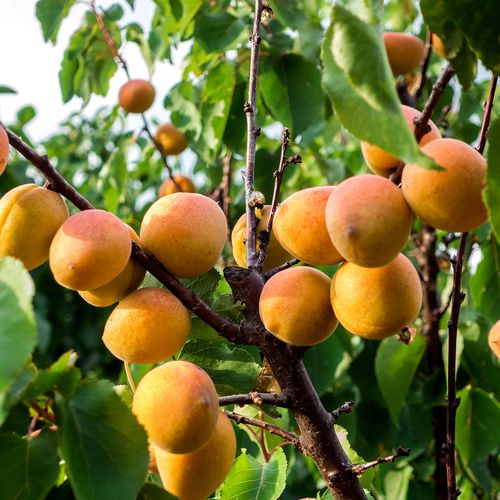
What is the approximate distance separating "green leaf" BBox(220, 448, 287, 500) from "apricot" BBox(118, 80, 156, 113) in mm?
2077

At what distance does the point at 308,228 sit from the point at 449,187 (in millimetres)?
195

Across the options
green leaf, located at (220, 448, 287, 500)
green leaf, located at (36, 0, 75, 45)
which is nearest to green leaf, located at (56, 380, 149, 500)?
green leaf, located at (220, 448, 287, 500)

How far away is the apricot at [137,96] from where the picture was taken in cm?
285

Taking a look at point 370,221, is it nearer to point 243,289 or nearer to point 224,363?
point 243,289

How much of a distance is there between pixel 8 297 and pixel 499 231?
471 millimetres

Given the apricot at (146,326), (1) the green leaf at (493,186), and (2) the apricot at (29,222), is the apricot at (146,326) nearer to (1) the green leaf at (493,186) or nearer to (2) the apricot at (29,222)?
(2) the apricot at (29,222)

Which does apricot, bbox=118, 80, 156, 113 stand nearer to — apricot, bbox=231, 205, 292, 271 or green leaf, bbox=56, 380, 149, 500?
apricot, bbox=231, 205, 292, 271

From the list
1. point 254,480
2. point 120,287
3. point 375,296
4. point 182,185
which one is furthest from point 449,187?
point 182,185

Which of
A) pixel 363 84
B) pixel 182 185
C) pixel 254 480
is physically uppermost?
pixel 363 84

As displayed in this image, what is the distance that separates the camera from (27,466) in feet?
2.32

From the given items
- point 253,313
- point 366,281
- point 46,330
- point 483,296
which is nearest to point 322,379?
point 483,296

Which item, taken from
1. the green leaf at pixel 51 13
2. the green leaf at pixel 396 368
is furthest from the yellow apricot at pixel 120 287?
the green leaf at pixel 51 13

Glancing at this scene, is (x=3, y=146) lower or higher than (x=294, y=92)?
higher

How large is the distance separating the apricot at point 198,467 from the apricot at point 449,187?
36 cm
